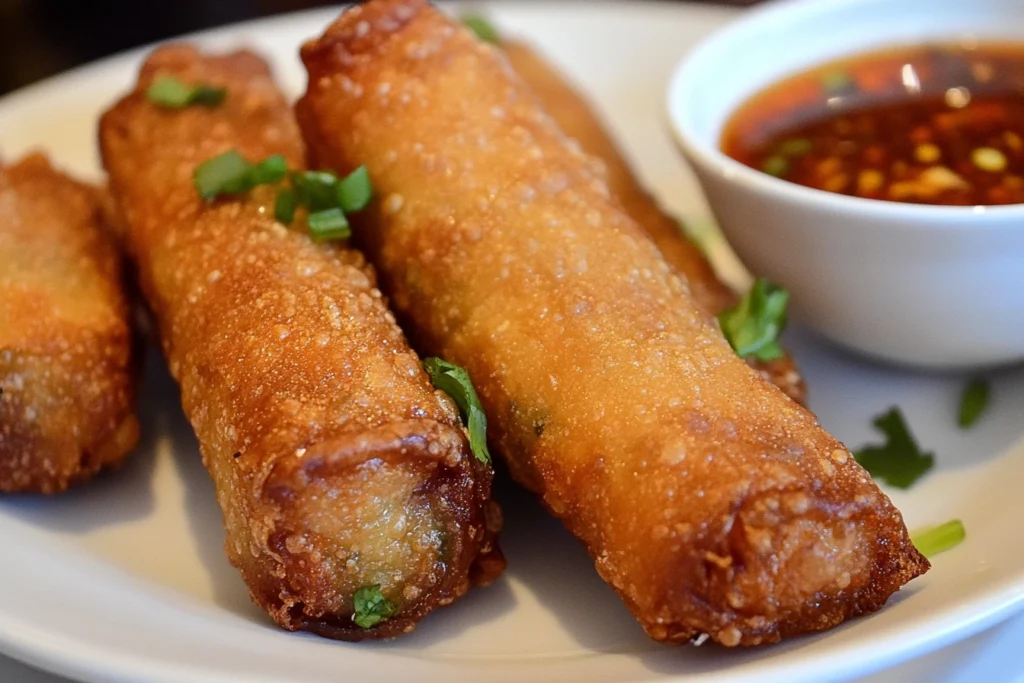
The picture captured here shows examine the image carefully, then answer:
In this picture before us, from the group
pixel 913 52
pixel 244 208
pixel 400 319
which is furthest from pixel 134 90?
pixel 913 52

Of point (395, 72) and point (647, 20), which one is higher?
point (395, 72)

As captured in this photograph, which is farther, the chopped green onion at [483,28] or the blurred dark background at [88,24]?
the blurred dark background at [88,24]

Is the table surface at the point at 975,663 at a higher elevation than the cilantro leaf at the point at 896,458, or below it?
higher

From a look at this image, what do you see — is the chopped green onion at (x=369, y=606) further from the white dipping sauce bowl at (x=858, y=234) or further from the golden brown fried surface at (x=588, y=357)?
the white dipping sauce bowl at (x=858, y=234)

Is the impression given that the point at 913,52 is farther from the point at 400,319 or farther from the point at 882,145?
the point at 400,319

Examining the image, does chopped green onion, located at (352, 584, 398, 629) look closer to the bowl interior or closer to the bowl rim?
the bowl rim

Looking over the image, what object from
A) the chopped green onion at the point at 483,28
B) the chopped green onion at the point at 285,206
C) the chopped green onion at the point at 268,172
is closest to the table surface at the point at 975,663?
the chopped green onion at the point at 285,206
